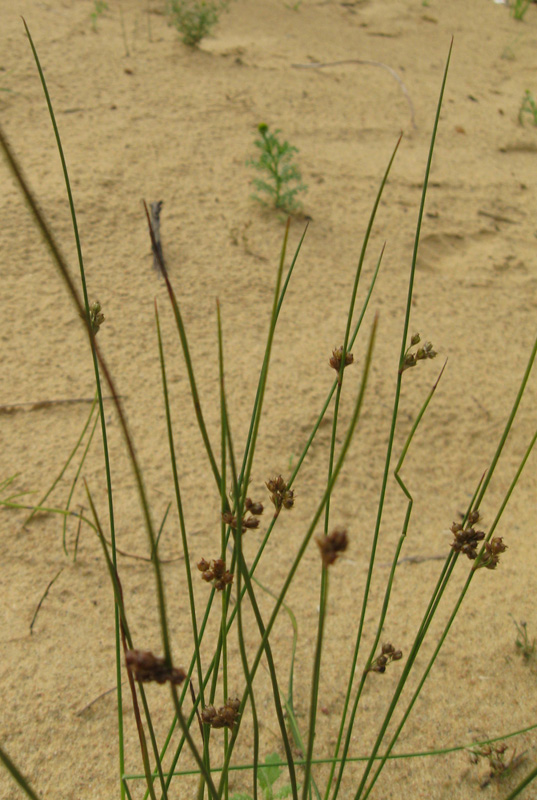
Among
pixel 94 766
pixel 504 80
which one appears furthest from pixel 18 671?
pixel 504 80

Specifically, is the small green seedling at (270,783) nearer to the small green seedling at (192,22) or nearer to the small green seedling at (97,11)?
the small green seedling at (192,22)

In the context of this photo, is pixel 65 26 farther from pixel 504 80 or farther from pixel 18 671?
pixel 18 671

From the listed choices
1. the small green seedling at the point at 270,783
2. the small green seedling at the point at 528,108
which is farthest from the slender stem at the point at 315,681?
the small green seedling at the point at 528,108

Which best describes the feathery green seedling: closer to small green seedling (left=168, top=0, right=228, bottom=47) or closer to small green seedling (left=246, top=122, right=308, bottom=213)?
small green seedling (left=246, top=122, right=308, bottom=213)

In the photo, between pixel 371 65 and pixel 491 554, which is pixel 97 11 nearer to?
pixel 371 65

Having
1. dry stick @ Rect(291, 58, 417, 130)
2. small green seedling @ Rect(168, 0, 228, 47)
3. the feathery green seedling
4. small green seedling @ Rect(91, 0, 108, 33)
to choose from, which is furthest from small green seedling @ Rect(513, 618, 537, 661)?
small green seedling @ Rect(91, 0, 108, 33)
